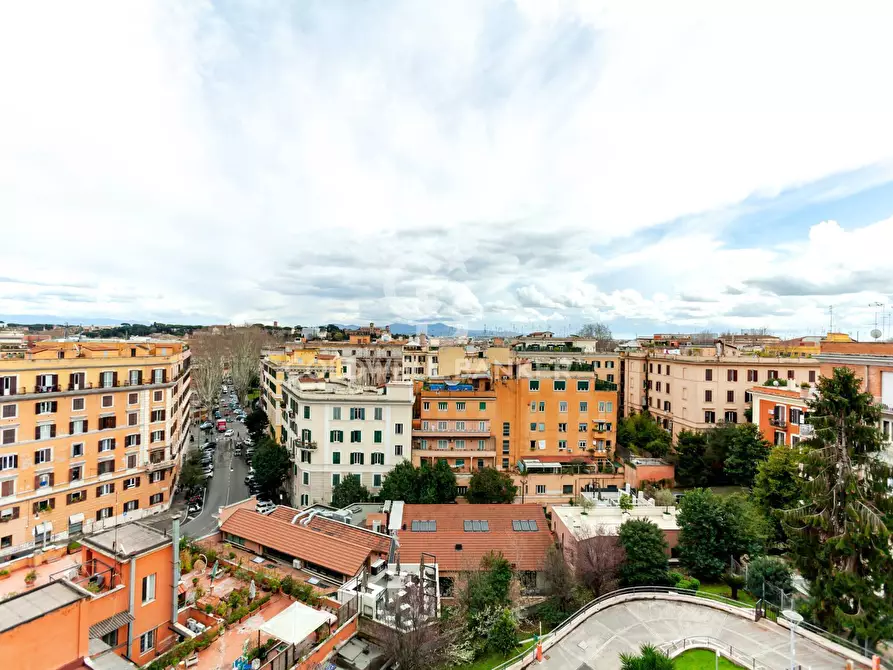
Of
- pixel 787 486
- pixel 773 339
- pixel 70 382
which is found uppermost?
pixel 773 339

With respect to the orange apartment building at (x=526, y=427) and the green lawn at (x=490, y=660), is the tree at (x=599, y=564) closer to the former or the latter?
the green lawn at (x=490, y=660)

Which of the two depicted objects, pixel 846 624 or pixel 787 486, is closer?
pixel 846 624

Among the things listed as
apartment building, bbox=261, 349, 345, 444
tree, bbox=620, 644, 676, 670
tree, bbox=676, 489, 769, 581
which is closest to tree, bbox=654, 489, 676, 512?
tree, bbox=676, 489, 769, 581

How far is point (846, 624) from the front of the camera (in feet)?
53.9

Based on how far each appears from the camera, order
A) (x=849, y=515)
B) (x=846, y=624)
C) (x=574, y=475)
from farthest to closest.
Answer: (x=574, y=475), (x=849, y=515), (x=846, y=624)

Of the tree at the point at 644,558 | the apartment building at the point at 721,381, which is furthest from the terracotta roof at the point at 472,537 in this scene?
the apartment building at the point at 721,381

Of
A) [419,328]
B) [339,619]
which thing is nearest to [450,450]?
[339,619]

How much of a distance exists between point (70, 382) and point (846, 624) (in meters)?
46.3

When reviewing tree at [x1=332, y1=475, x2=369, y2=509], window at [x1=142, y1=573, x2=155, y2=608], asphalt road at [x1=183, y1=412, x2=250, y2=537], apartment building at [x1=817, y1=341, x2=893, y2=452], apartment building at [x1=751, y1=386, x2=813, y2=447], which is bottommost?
asphalt road at [x1=183, y1=412, x2=250, y2=537]

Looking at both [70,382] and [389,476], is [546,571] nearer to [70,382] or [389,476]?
[389,476]

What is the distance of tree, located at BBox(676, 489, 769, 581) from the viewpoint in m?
24.4

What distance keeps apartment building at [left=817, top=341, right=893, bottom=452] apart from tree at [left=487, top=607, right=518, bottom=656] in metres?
19.8

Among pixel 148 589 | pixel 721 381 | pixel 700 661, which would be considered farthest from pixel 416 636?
pixel 721 381

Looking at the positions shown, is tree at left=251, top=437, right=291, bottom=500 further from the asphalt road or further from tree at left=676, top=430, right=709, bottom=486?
tree at left=676, top=430, right=709, bottom=486
